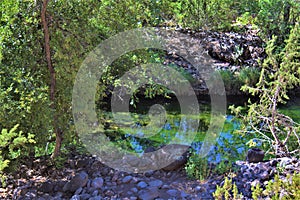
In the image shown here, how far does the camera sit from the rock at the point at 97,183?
2896mm

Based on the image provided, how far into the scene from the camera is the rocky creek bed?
2.79 meters

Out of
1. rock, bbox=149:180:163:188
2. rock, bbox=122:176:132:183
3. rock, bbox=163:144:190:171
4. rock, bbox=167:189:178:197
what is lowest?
rock, bbox=167:189:178:197

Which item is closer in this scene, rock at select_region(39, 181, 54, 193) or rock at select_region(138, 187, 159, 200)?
rock at select_region(138, 187, 159, 200)

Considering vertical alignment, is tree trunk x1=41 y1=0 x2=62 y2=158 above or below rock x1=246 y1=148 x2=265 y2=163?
above

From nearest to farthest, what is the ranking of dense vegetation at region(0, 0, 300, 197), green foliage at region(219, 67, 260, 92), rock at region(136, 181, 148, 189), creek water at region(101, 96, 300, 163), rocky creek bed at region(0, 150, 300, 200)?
dense vegetation at region(0, 0, 300, 197) → rocky creek bed at region(0, 150, 300, 200) → rock at region(136, 181, 148, 189) → creek water at region(101, 96, 300, 163) → green foliage at region(219, 67, 260, 92)

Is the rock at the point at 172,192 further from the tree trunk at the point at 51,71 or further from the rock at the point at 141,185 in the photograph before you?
the tree trunk at the point at 51,71

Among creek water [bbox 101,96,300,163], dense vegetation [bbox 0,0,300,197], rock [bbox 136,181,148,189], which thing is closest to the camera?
dense vegetation [bbox 0,0,300,197]

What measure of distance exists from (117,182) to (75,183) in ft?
1.14

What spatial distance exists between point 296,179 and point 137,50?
1943 millimetres

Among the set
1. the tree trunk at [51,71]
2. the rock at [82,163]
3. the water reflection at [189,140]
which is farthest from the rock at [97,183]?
the water reflection at [189,140]

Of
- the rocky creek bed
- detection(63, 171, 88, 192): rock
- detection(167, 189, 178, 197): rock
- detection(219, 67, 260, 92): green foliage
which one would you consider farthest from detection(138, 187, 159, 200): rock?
detection(219, 67, 260, 92): green foliage

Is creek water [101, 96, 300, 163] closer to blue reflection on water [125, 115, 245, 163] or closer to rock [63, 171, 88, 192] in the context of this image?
blue reflection on water [125, 115, 245, 163]

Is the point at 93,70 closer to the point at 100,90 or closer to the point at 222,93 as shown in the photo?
the point at 100,90

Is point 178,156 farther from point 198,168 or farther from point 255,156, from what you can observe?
point 255,156
